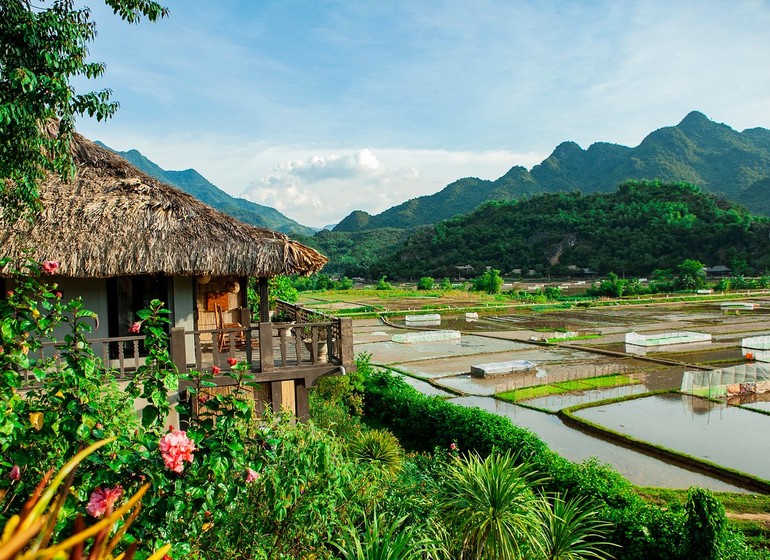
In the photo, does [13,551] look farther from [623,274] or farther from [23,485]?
[623,274]

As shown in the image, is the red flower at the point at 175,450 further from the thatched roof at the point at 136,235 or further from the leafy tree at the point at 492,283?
the leafy tree at the point at 492,283

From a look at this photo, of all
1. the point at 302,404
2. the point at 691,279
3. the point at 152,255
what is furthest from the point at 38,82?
the point at 691,279

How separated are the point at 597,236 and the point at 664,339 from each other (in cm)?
6014

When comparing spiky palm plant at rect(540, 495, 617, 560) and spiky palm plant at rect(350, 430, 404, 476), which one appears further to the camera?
spiky palm plant at rect(350, 430, 404, 476)

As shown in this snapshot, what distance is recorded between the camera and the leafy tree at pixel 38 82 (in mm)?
5262

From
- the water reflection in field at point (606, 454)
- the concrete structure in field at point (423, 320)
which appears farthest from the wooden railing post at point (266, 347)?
the concrete structure in field at point (423, 320)

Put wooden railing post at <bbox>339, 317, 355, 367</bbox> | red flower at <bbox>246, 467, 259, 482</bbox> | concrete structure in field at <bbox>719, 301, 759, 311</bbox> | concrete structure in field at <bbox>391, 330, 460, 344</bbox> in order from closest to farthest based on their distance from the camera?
red flower at <bbox>246, 467, 259, 482</bbox> < wooden railing post at <bbox>339, 317, 355, 367</bbox> < concrete structure in field at <bbox>391, 330, 460, 344</bbox> < concrete structure in field at <bbox>719, 301, 759, 311</bbox>

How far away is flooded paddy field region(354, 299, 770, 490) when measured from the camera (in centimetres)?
1212

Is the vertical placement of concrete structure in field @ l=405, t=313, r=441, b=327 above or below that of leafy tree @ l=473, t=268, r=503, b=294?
below

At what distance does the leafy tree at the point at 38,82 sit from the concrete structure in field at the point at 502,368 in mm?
16760

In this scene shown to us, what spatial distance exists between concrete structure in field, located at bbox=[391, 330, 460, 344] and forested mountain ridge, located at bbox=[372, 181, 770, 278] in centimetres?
5007

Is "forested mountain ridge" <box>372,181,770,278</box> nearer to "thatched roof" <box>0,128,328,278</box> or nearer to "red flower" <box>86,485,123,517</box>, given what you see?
"thatched roof" <box>0,128,328,278</box>

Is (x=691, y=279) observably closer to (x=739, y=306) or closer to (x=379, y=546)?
(x=739, y=306)

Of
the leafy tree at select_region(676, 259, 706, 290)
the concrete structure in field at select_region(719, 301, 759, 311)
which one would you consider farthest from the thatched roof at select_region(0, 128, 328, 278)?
the leafy tree at select_region(676, 259, 706, 290)
